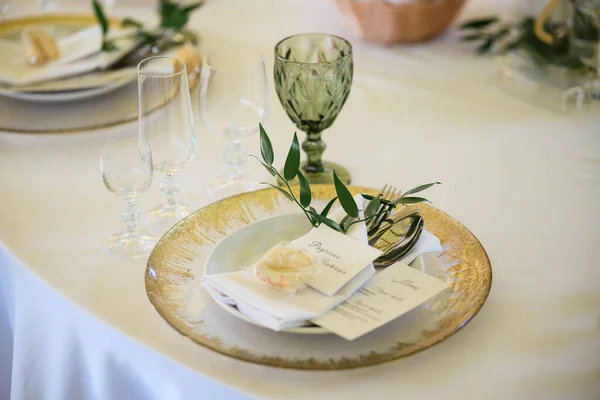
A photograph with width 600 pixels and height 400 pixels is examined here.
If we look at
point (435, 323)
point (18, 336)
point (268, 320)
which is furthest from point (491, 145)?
point (18, 336)

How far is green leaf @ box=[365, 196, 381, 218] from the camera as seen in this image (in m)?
0.90

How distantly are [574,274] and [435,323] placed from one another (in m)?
0.24

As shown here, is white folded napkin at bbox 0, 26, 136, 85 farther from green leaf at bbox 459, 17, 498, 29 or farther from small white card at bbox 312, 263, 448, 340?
small white card at bbox 312, 263, 448, 340

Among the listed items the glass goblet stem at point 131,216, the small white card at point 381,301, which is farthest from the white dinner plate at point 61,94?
the small white card at point 381,301

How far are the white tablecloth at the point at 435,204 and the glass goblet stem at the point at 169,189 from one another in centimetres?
4

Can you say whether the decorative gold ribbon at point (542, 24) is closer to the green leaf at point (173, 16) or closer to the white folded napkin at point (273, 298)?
the green leaf at point (173, 16)

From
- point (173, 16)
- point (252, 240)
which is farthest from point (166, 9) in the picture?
point (252, 240)

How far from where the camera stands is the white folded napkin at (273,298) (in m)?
0.76

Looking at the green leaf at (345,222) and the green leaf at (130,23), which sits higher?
the green leaf at (130,23)

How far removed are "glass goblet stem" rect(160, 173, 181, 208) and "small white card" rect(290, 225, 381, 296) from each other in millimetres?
282

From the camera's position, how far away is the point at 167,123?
40.8 inches

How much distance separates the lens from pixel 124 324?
85 centimetres

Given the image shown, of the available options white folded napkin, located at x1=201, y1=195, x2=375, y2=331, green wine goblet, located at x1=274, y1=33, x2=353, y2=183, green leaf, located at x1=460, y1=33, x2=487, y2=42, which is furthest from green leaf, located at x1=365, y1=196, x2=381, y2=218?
green leaf, located at x1=460, y1=33, x2=487, y2=42

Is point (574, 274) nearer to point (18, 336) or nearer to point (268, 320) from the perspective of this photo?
point (268, 320)
